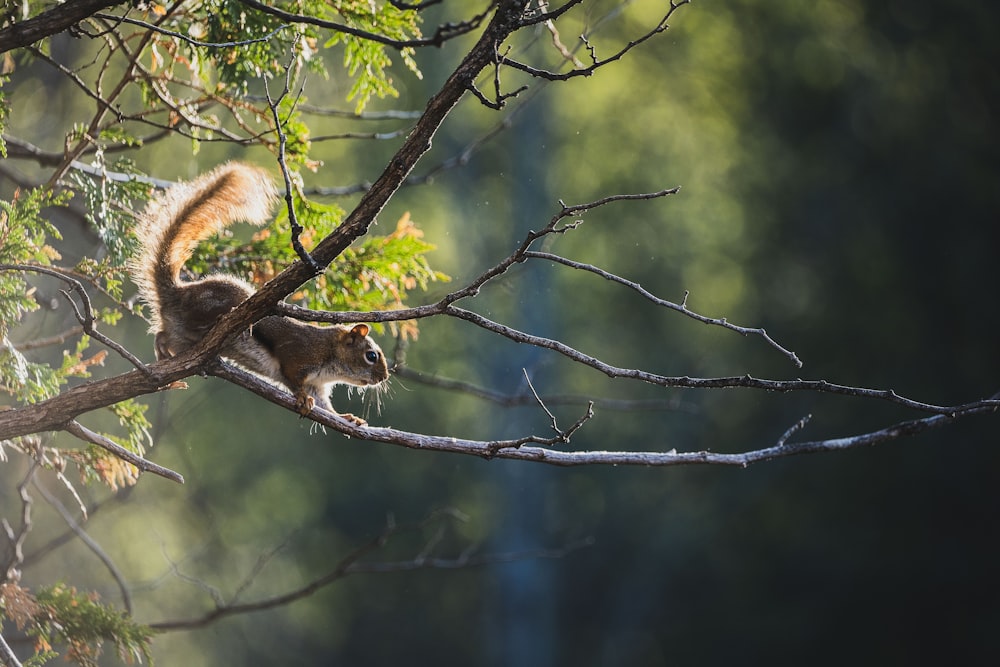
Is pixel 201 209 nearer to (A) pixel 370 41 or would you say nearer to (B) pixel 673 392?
(A) pixel 370 41

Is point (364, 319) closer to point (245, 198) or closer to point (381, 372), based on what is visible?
point (245, 198)

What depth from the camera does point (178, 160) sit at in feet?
41.5

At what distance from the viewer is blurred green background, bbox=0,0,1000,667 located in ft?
32.4

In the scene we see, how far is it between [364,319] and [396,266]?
1.27m

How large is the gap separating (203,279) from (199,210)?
26 centimetres

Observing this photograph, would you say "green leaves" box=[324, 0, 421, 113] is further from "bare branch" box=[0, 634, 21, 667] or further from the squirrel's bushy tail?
"bare branch" box=[0, 634, 21, 667]

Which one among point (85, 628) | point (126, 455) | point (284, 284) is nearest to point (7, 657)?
point (126, 455)

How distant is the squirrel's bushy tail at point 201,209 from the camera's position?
9.04 ft

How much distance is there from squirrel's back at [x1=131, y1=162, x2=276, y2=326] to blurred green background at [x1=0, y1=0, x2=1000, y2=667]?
5.98m

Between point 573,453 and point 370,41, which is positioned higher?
point 370,41

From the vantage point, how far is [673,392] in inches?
338

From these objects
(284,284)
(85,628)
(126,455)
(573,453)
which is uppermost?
(573,453)

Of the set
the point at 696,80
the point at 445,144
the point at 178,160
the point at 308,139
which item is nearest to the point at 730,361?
the point at 696,80

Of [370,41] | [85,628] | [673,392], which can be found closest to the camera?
[370,41]
